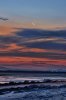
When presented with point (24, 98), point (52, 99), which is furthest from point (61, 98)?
point (24, 98)

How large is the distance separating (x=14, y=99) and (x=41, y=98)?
2665mm

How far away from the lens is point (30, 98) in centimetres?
3847

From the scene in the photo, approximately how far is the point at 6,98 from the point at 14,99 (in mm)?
1151

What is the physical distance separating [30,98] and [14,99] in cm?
158

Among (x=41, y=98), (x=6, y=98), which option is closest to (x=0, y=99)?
(x=6, y=98)

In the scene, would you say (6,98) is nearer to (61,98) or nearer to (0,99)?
(0,99)

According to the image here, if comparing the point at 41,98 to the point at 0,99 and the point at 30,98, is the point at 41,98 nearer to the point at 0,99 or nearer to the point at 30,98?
the point at 30,98

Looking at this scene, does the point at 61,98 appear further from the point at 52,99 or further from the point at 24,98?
the point at 24,98

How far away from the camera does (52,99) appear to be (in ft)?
124

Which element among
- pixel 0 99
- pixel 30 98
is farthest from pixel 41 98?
pixel 0 99

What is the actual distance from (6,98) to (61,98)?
16.8 ft

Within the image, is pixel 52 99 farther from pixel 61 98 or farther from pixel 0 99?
pixel 0 99

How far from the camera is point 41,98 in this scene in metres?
38.8

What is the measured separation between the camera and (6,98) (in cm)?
3869
